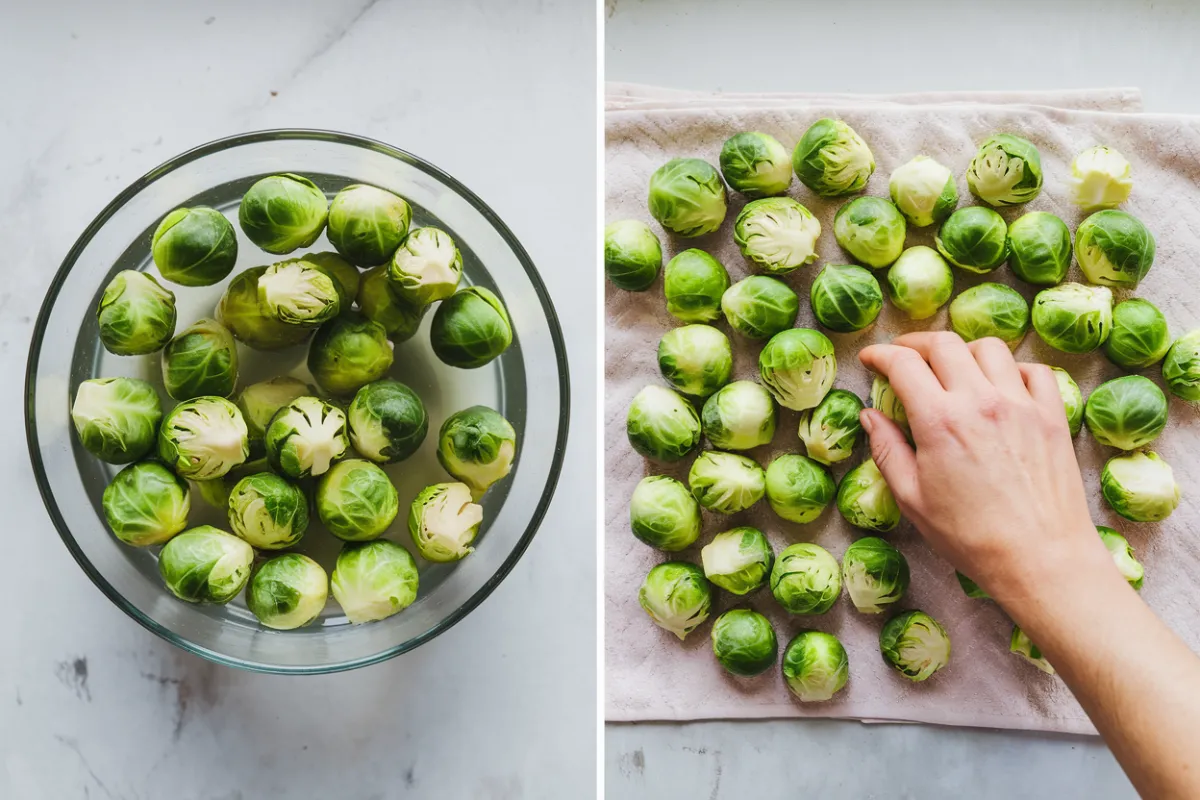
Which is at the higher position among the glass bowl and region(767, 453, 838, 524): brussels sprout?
the glass bowl

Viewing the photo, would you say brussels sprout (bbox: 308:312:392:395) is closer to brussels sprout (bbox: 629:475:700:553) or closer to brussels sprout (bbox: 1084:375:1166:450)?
brussels sprout (bbox: 629:475:700:553)

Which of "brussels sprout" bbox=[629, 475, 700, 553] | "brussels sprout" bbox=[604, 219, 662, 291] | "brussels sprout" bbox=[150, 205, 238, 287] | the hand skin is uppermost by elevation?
"brussels sprout" bbox=[150, 205, 238, 287]

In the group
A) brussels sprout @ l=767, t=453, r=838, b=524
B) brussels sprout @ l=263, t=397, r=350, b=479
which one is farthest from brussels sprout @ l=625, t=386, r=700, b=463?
brussels sprout @ l=263, t=397, r=350, b=479

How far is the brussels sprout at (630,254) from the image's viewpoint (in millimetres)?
1451

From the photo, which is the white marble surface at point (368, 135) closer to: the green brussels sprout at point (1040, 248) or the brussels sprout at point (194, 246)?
the brussels sprout at point (194, 246)

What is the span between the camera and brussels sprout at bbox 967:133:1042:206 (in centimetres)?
144

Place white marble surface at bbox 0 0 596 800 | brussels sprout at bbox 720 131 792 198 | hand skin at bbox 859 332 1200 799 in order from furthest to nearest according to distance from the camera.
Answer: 1. brussels sprout at bbox 720 131 792 198
2. white marble surface at bbox 0 0 596 800
3. hand skin at bbox 859 332 1200 799

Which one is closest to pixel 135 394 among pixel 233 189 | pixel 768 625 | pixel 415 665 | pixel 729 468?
pixel 233 189

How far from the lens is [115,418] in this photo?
118 cm

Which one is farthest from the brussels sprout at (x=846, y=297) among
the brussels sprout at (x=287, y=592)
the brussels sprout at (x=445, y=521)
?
the brussels sprout at (x=287, y=592)

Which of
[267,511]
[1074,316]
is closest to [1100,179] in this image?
[1074,316]

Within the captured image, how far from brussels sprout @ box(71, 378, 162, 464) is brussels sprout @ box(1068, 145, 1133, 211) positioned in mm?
1417

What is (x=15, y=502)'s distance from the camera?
1.36 metres

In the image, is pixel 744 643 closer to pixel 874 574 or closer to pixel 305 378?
pixel 874 574
